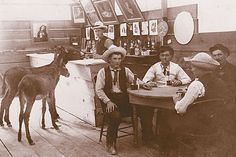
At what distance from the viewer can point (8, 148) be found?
375 cm

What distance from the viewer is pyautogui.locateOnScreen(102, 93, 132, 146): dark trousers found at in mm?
3336

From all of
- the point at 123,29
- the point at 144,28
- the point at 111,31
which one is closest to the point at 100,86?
the point at 144,28

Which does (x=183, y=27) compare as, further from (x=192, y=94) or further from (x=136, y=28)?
(x=192, y=94)

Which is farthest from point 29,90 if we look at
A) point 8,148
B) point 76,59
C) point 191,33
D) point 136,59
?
point 191,33

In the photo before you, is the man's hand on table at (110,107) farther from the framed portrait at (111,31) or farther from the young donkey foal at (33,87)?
the framed portrait at (111,31)

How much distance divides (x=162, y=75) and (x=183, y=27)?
0.91 meters

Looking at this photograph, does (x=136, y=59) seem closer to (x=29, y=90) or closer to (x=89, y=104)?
(x=89, y=104)

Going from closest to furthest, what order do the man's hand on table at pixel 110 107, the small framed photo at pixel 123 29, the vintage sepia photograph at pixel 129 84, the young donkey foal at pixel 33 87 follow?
the vintage sepia photograph at pixel 129 84 → the man's hand on table at pixel 110 107 → the young donkey foal at pixel 33 87 → the small framed photo at pixel 123 29

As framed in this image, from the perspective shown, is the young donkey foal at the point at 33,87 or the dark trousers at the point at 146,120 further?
the young donkey foal at the point at 33,87

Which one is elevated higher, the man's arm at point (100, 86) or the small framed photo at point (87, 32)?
the small framed photo at point (87, 32)

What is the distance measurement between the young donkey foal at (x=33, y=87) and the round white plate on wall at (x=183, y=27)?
1.55m

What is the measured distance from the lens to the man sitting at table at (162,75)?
3584 millimetres

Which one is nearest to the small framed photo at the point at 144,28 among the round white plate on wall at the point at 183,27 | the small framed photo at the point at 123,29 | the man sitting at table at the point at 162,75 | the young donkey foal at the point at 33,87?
the small framed photo at the point at 123,29

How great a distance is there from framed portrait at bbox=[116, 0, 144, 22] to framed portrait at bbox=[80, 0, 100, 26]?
122cm
